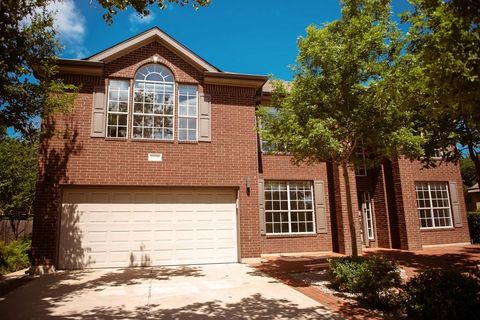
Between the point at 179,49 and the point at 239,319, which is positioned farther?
the point at 179,49

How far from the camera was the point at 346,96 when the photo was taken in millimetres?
9273

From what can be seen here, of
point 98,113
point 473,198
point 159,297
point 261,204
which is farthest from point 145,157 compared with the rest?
point 473,198

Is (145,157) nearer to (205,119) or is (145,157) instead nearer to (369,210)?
(205,119)

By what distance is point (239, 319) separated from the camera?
612 centimetres

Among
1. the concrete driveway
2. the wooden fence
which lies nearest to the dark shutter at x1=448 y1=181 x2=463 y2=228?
the concrete driveway

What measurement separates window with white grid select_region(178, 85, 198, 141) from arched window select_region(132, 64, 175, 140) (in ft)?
0.98

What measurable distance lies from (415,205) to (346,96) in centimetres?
912

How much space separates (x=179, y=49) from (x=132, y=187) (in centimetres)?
541

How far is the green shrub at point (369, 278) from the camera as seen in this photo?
6930 mm

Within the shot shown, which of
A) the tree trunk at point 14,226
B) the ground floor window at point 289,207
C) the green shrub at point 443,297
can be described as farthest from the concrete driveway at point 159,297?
the tree trunk at point 14,226

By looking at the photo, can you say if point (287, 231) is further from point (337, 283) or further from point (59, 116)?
point (59, 116)

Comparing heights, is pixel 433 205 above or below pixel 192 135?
below

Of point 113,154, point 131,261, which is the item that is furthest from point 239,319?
point 113,154

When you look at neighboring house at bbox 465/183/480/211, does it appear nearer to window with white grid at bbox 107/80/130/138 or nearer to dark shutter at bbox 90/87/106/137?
window with white grid at bbox 107/80/130/138
